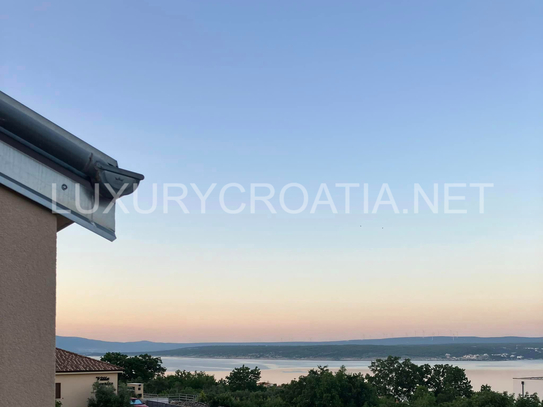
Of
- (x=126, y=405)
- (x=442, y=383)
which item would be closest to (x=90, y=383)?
(x=126, y=405)

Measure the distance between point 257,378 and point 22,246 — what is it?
160ft

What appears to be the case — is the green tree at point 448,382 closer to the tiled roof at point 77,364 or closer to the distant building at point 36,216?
the tiled roof at point 77,364

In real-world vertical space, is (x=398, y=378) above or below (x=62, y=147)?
below

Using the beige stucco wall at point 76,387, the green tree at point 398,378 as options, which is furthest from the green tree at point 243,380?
the beige stucco wall at point 76,387

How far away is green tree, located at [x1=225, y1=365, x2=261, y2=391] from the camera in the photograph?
151ft

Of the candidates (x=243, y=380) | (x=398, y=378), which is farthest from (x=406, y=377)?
(x=243, y=380)

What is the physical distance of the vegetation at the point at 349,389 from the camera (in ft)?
106

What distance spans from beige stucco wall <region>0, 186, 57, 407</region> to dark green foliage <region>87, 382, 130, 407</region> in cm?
2247

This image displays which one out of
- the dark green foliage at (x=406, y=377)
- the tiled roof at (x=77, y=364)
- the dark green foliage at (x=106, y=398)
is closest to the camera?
the dark green foliage at (x=106, y=398)

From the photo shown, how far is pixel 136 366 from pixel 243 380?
9015 millimetres

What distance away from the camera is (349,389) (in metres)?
34.2

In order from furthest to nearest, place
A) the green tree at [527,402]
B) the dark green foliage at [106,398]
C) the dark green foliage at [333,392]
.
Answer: the dark green foliage at [333,392]
the green tree at [527,402]
the dark green foliage at [106,398]

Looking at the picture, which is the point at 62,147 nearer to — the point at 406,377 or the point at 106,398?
the point at 106,398

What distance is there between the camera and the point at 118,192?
7.68 ft
